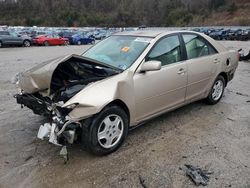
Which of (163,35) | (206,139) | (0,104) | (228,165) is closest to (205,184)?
(228,165)

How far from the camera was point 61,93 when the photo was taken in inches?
152

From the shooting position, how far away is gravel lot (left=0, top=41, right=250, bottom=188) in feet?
11.1

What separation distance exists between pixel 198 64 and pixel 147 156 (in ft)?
6.87

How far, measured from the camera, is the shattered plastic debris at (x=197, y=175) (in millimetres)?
3357

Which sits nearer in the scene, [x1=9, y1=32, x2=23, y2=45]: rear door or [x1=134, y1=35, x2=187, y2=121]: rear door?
[x1=134, y1=35, x2=187, y2=121]: rear door

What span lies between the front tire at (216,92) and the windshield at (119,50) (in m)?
2.01

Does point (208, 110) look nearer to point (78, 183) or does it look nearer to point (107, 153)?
point (107, 153)

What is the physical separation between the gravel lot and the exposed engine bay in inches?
17.0

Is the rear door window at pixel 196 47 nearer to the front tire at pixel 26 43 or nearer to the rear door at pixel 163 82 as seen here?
the rear door at pixel 163 82

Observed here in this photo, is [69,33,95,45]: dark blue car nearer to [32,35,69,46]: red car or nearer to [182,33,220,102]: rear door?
[32,35,69,46]: red car

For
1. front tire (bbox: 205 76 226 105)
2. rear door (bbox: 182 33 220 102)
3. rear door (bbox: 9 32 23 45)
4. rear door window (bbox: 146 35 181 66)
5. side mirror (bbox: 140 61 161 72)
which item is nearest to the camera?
side mirror (bbox: 140 61 161 72)

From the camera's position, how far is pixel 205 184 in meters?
3.32

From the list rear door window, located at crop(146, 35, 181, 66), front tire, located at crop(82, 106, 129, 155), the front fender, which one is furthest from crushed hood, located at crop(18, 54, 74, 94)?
rear door window, located at crop(146, 35, 181, 66)

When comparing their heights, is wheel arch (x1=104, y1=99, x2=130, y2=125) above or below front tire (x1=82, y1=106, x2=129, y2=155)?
above
